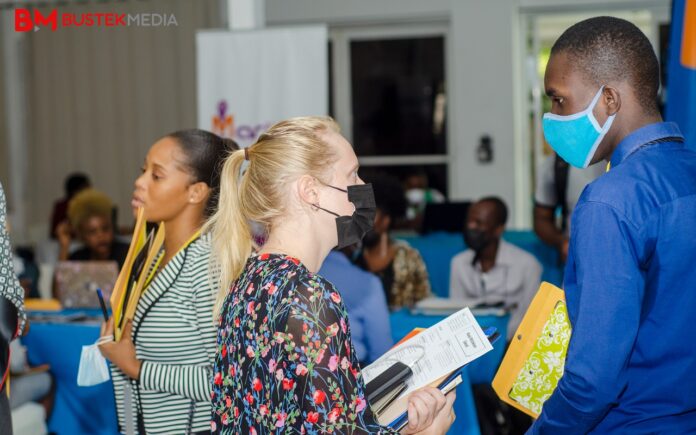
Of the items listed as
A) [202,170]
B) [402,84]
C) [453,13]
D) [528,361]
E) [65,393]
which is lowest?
[65,393]

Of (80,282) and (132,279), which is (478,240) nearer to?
(80,282)

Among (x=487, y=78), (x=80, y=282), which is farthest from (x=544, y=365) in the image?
(x=487, y=78)

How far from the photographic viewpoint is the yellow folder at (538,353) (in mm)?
1753

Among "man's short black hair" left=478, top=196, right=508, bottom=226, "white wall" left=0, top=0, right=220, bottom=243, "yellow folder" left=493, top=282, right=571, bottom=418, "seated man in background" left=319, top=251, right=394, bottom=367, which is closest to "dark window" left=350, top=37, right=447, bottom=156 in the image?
"white wall" left=0, top=0, right=220, bottom=243

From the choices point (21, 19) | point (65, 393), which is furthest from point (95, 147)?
point (65, 393)

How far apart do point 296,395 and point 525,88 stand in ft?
23.2

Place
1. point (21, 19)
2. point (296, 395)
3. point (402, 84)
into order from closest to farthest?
point (296, 395) → point (21, 19) → point (402, 84)

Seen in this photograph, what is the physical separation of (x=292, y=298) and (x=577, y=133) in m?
0.69

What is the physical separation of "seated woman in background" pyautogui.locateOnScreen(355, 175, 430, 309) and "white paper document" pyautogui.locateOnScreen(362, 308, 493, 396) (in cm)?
259

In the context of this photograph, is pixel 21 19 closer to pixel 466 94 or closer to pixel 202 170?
pixel 466 94

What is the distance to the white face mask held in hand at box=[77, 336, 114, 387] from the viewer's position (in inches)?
91.0

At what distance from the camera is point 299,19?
826cm

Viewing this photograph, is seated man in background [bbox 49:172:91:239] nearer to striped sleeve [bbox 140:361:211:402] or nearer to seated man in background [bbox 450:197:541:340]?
seated man in background [bbox 450:197:541:340]

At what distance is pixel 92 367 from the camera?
7.63 feet
